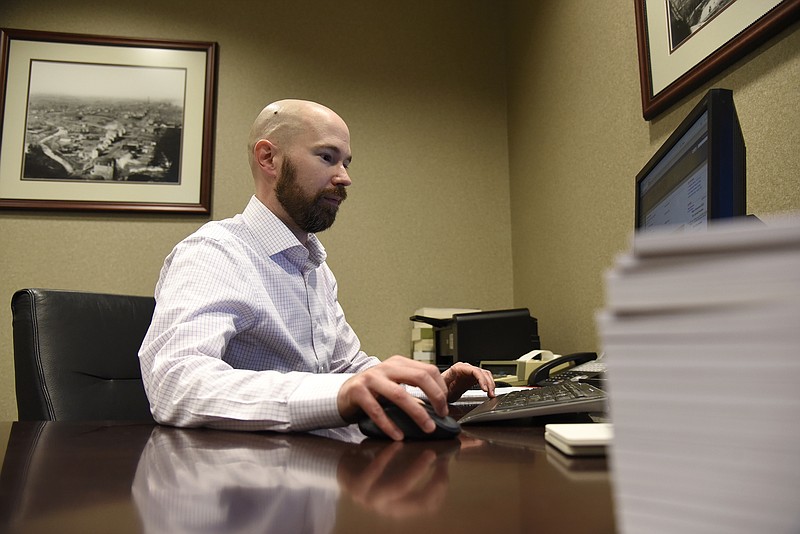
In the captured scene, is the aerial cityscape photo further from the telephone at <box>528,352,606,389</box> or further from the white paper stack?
the white paper stack

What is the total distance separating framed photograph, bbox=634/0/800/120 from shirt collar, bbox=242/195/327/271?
0.93 meters

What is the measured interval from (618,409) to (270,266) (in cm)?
116

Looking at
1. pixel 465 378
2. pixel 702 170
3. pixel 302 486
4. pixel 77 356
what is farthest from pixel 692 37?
pixel 77 356

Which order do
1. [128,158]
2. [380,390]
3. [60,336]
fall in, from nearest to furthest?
[380,390] < [60,336] < [128,158]

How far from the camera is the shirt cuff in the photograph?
69 centimetres

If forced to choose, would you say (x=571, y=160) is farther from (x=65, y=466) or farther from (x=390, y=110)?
(x=65, y=466)

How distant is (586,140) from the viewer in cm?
194

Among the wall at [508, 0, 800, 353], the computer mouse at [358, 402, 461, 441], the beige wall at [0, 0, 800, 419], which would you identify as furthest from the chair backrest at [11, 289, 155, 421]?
the beige wall at [0, 0, 800, 419]

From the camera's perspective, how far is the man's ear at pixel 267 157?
4.86 feet

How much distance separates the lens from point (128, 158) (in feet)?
8.64

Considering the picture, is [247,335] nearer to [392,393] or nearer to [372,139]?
[392,393]

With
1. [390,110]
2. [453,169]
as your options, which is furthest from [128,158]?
[453,169]


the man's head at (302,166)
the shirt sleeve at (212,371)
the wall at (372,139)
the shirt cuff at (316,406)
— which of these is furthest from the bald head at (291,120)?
the wall at (372,139)

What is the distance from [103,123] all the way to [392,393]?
2.53m
